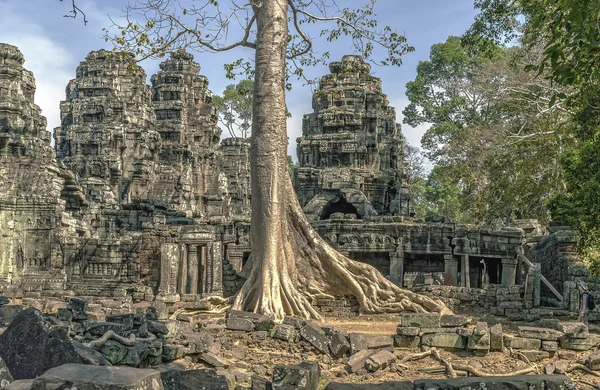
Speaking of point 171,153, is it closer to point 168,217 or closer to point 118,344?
point 168,217

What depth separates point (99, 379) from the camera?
132 inches

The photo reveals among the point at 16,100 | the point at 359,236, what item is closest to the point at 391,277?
the point at 359,236

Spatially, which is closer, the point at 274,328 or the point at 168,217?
the point at 274,328

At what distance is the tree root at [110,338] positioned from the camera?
6.10 meters

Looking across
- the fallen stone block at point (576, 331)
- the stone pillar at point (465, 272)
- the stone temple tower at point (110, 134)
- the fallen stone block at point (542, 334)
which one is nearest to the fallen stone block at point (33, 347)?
the fallen stone block at point (542, 334)

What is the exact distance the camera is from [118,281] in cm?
1636

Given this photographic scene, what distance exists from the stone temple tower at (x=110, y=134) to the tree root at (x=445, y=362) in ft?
76.1

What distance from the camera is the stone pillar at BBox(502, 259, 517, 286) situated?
15.8 meters

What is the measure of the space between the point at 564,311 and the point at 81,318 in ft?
24.3

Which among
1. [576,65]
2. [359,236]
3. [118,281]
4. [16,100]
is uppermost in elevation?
[16,100]

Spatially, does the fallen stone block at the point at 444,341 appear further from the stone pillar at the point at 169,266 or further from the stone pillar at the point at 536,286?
the stone pillar at the point at 169,266

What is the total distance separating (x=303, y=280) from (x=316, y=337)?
3.18 meters

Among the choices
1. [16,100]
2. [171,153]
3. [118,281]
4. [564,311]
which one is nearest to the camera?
[564,311]

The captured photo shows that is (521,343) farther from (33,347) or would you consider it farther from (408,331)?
(33,347)
